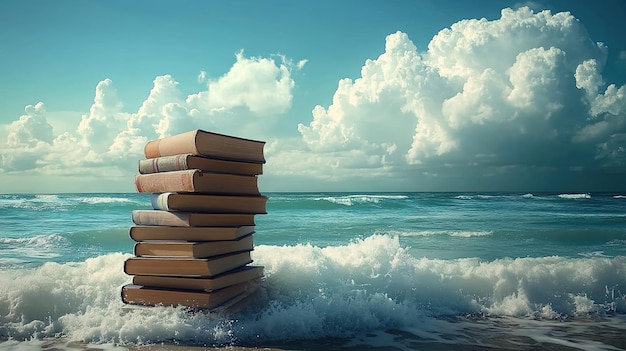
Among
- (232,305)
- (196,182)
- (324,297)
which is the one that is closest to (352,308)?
(324,297)

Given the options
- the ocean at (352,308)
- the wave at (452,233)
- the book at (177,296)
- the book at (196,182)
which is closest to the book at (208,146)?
the book at (196,182)

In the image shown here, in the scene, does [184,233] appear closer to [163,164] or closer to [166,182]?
[166,182]

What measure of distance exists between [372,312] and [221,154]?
2775mm

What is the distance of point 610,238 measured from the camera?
15.5 metres

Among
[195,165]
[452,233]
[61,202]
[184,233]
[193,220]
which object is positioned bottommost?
[452,233]

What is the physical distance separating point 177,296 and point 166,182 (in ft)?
3.97

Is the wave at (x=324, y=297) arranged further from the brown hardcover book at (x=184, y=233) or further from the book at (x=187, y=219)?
the book at (x=187, y=219)

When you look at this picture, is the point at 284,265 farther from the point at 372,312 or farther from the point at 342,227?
the point at 342,227

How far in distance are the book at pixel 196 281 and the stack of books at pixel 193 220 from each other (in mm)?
10

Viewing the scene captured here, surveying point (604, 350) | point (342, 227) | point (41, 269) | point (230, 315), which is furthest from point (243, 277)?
point (342, 227)

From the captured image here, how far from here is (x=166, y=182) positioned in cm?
488

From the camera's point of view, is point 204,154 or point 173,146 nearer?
point 204,154

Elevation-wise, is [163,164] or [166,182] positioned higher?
[163,164]

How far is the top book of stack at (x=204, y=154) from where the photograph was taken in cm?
475
